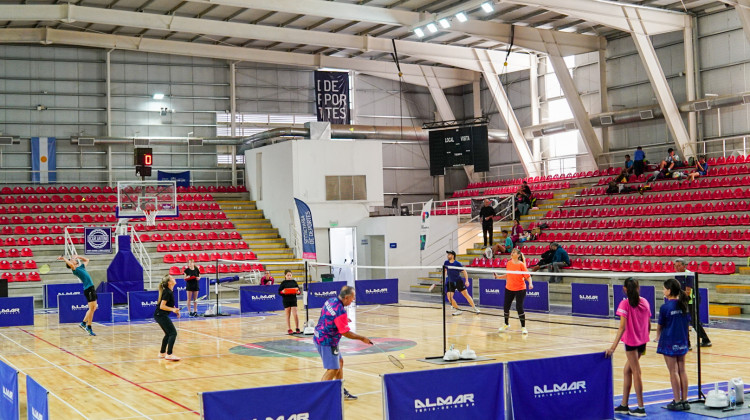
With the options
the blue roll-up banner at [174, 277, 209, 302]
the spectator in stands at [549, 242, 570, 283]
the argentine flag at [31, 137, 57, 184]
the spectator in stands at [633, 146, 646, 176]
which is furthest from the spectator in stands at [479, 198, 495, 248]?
the argentine flag at [31, 137, 57, 184]

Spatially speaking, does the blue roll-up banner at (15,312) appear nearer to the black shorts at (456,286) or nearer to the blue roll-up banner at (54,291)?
the blue roll-up banner at (54,291)

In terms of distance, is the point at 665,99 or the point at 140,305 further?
the point at 665,99

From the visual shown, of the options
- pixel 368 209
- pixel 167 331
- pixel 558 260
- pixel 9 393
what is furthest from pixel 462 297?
pixel 9 393

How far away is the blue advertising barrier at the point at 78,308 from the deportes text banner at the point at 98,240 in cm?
716

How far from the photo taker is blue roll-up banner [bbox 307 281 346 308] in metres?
29.7

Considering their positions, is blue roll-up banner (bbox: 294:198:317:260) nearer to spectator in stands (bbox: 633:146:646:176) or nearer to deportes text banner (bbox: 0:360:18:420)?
deportes text banner (bbox: 0:360:18:420)

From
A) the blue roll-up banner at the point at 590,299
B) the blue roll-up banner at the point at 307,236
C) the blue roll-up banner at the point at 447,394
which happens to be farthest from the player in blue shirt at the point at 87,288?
the blue roll-up banner at the point at 447,394

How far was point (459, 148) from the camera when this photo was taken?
40.2m

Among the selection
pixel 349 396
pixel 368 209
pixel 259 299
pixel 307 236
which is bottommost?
pixel 349 396

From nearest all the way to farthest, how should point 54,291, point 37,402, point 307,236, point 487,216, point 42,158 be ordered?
point 37,402
point 307,236
point 54,291
point 487,216
point 42,158

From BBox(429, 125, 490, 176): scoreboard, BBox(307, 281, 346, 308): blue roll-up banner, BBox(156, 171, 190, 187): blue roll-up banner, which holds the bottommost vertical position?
BBox(307, 281, 346, 308): blue roll-up banner

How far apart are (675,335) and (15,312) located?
69.6ft

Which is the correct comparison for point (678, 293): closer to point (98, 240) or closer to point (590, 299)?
point (590, 299)

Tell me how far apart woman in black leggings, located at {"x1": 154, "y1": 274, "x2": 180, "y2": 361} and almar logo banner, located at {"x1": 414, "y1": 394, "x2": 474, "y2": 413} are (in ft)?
29.3
